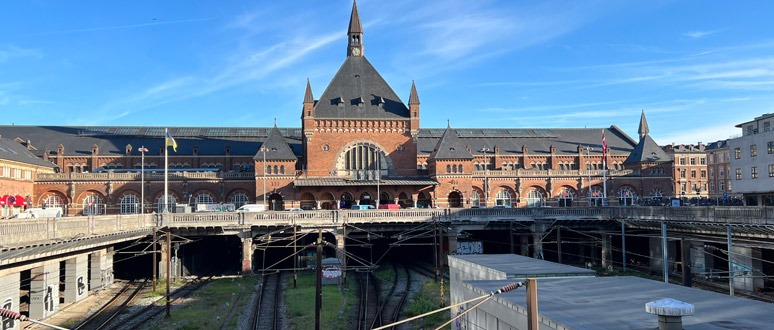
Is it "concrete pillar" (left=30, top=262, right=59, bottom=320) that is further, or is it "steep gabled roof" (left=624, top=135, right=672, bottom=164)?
"steep gabled roof" (left=624, top=135, right=672, bottom=164)

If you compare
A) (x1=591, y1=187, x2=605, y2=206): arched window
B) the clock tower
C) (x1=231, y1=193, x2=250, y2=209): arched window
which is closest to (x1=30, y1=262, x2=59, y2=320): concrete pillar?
(x1=231, y1=193, x2=250, y2=209): arched window

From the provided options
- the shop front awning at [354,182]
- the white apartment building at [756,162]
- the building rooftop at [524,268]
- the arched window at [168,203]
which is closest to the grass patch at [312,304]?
the building rooftop at [524,268]

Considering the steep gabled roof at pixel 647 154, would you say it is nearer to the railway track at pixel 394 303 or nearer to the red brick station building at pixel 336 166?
the red brick station building at pixel 336 166

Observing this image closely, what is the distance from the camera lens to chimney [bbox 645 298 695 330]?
42.7 feet

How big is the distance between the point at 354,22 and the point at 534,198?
3557cm

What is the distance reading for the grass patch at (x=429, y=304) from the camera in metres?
31.5

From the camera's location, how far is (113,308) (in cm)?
3547

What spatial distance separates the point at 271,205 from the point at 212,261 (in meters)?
10.7

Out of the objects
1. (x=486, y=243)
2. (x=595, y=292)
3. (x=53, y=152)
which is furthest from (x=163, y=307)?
(x=53, y=152)

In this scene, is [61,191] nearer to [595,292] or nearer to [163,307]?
[163,307]

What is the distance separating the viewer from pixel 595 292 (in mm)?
20516

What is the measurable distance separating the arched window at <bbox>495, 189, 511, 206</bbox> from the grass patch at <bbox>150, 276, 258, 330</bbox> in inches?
1683

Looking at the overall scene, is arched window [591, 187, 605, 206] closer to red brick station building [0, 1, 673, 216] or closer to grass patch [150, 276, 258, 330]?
red brick station building [0, 1, 673, 216]

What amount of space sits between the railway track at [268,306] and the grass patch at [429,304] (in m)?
7.92
